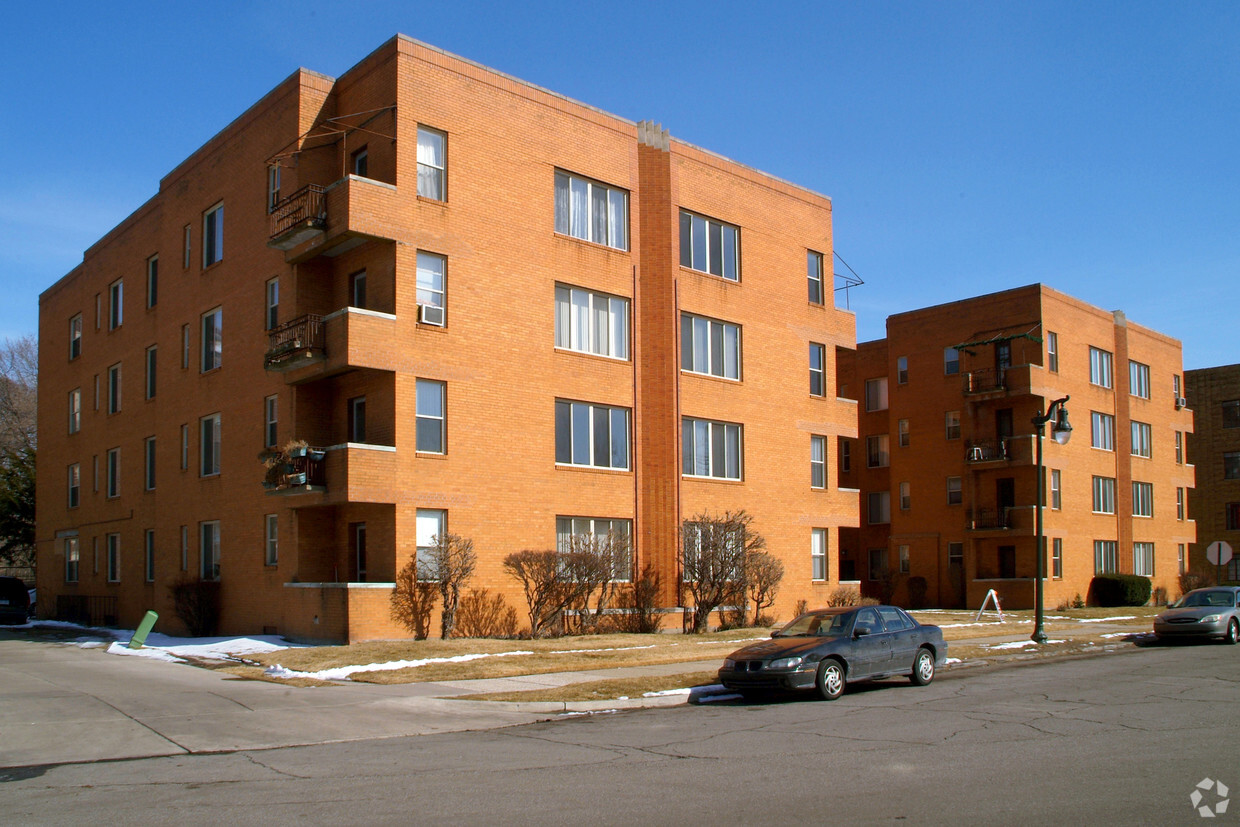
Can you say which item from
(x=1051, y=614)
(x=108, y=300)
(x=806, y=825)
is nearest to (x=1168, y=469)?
(x=1051, y=614)

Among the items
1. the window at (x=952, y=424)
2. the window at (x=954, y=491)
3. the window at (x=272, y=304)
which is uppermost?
the window at (x=272, y=304)

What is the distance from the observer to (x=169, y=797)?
965cm

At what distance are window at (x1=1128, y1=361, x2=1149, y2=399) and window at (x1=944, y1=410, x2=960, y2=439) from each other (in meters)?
10.3

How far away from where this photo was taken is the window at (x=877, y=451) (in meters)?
51.4

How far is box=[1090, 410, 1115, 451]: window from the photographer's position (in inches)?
1944

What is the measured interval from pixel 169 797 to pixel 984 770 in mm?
7572

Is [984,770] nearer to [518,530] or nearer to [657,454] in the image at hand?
[518,530]

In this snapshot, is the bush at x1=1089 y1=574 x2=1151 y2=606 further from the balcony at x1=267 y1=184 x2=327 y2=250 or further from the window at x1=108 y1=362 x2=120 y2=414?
the window at x1=108 y1=362 x2=120 y2=414

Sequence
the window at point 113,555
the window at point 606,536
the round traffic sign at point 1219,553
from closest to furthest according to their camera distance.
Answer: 1. the window at point 606,536
2. the round traffic sign at point 1219,553
3. the window at point 113,555

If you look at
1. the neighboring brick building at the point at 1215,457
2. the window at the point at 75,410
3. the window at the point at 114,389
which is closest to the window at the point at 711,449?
the window at the point at 114,389

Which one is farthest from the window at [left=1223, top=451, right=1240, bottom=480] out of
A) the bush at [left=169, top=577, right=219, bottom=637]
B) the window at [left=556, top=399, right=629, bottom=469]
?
the bush at [left=169, top=577, right=219, bottom=637]

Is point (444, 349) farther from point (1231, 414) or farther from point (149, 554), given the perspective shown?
point (1231, 414)

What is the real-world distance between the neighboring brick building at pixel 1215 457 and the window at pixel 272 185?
52961mm

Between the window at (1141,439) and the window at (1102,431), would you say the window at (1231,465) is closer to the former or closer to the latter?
the window at (1141,439)
